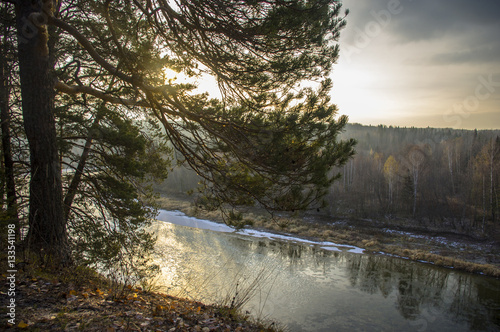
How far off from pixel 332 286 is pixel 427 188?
2583 centimetres

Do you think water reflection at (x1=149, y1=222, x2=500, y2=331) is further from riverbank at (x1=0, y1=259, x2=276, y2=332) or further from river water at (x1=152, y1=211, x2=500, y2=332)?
riverbank at (x1=0, y1=259, x2=276, y2=332)

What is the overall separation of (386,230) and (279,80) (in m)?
21.2

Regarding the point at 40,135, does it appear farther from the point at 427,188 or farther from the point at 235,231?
the point at 427,188

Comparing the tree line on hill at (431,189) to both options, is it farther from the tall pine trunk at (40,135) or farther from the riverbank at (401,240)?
the tall pine trunk at (40,135)

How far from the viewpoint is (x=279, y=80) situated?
15.1 ft

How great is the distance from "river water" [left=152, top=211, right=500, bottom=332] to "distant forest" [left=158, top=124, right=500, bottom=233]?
798 centimetres

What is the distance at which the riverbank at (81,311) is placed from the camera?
2.44 m

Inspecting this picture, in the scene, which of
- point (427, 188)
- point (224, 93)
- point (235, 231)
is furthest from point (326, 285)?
point (427, 188)

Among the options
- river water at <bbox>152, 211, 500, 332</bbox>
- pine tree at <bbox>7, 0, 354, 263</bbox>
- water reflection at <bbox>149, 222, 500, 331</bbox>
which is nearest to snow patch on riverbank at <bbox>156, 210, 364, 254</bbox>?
river water at <bbox>152, 211, 500, 332</bbox>

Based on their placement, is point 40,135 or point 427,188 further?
point 427,188

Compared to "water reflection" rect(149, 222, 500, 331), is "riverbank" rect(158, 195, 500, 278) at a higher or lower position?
lower

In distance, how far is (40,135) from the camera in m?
3.66

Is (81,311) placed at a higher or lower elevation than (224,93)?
lower

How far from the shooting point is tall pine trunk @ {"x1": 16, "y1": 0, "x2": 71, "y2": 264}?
11.6 ft
